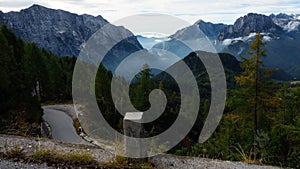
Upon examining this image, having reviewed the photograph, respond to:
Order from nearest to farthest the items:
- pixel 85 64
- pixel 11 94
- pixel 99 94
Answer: pixel 11 94
pixel 99 94
pixel 85 64

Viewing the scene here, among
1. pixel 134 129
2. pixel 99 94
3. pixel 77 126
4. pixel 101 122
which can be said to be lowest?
pixel 77 126

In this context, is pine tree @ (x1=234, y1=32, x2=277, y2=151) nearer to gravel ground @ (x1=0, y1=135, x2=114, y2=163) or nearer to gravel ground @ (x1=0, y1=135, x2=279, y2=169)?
gravel ground @ (x1=0, y1=135, x2=279, y2=169)

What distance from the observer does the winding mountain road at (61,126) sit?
2311cm

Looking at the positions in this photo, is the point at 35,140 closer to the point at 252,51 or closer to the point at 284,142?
the point at 252,51

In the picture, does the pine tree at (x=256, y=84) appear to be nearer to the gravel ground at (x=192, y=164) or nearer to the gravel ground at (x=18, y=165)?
the gravel ground at (x=192, y=164)

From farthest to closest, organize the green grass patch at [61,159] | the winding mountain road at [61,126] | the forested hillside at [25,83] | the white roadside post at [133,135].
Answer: the winding mountain road at [61,126]
the forested hillside at [25,83]
the white roadside post at [133,135]
the green grass patch at [61,159]

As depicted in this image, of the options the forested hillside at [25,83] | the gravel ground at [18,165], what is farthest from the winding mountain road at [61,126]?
the gravel ground at [18,165]

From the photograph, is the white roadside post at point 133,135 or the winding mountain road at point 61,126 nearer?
the white roadside post at point 133,135

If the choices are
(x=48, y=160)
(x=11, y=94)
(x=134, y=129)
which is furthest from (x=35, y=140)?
(x=11, y=94)

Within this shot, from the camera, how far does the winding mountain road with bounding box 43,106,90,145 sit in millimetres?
23106

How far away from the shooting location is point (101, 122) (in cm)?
2248

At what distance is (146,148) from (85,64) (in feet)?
71.4

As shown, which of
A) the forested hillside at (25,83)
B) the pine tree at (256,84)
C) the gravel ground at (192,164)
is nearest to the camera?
the gravel ground at (192,164)

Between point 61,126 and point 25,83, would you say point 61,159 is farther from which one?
point 61,126
